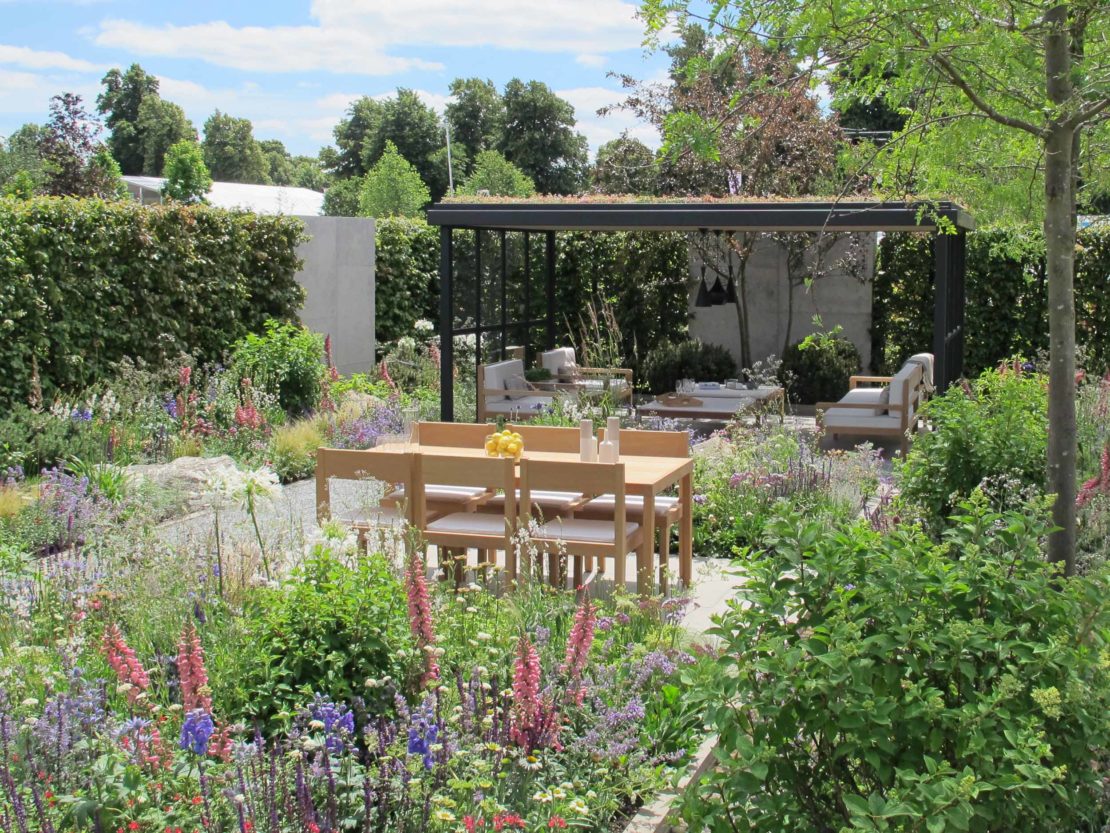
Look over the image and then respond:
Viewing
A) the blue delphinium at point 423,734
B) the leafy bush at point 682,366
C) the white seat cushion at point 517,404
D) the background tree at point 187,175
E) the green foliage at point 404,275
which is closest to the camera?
the blue delphinium at point 423,734

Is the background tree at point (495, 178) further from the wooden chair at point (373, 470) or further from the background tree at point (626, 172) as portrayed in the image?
the wooden chair at point (373, 470)

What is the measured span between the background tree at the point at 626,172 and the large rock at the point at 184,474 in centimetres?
1250

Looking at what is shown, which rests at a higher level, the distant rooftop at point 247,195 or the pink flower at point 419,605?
the distant rooftop at point 247,195

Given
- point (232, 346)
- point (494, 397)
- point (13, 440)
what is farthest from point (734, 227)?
point (13, 440)

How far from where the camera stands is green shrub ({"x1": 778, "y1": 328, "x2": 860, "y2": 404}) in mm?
14766

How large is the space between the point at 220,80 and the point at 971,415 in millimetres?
31381

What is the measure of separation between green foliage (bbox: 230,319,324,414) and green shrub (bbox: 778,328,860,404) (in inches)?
237

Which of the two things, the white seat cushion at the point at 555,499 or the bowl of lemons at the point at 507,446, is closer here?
the bowl of lemons at the point at 507,446

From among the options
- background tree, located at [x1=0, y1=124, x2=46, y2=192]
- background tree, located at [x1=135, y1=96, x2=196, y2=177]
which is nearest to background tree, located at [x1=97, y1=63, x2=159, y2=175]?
background tree, located at [x1=135, y1=96, x2=196, y2=177]

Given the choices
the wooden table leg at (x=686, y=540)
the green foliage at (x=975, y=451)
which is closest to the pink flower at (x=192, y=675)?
the wooden table leg at (x=686, y=540)

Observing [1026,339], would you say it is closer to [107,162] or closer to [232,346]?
[232,346]

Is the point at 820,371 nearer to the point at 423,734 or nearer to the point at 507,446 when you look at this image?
the point at 507,446

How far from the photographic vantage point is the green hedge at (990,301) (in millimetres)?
13812

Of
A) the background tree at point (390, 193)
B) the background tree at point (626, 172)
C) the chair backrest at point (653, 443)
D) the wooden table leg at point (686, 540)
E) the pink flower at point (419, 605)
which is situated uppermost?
the background tree at point (390, 193)
